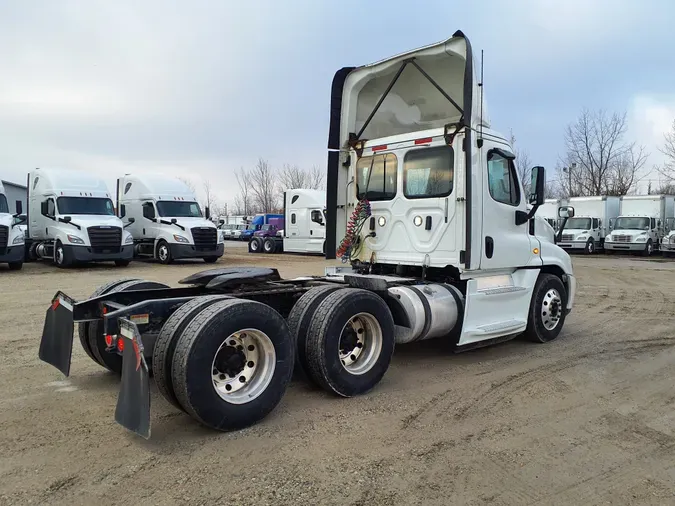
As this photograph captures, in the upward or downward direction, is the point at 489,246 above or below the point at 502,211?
below

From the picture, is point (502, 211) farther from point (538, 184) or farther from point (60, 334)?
point (60, 334)

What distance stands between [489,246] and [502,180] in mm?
940

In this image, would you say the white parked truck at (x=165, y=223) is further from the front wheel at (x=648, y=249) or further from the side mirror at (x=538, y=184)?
the front wheel at (x=648, y=249)

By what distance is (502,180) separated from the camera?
22.4 feet

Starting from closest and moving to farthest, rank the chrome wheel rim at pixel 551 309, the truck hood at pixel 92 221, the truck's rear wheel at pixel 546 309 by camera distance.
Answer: the truck's rear wheel at pixel 546 309, the chrome wheel rim at pixel 551 309, the truck hood at pixel 92 221

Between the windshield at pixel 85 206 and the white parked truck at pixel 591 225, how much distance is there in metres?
23.4

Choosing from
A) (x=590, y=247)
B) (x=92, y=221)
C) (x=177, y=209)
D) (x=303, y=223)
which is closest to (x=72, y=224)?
(x=92, y=221)

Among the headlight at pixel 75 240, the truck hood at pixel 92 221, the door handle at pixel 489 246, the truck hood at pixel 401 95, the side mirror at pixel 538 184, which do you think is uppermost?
the truck hood at pixel 401 95

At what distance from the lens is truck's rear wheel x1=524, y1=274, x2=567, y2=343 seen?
7277 millimetres

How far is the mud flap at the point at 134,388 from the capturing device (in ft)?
12.2

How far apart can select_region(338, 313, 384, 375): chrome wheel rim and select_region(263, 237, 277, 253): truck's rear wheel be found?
962 inches

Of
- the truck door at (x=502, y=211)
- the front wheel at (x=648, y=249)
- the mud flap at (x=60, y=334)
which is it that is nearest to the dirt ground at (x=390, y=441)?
the mud flap at (x=60, y=334)

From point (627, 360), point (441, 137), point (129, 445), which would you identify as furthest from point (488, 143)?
point (129, 445)

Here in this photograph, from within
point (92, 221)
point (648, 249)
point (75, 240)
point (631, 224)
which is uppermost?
point (631, 224)
